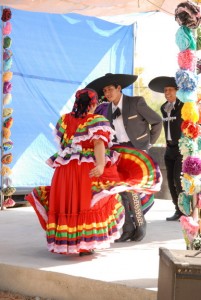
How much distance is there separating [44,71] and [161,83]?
2.94 m

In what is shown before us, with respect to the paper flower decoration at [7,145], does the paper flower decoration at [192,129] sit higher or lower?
lower

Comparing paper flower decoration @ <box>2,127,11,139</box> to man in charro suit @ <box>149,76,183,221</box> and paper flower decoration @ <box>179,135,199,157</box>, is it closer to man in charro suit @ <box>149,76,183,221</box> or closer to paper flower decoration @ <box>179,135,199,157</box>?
man in charro suit @ <box>149,76,183,221</box>

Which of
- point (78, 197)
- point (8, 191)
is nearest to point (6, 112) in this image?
point (8, 191)

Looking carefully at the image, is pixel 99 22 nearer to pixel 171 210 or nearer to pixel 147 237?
pixel 171 210

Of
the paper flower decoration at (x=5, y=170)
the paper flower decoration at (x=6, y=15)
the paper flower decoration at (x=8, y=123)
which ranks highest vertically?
the paper flower decoration at (x=6, y=15)

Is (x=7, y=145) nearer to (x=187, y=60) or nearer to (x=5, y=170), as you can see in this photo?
(x=5, y=170)

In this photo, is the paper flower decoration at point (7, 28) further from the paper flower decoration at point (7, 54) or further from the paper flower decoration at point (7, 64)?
the paper flower decoration at point (7, 64)

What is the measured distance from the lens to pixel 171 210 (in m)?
9.25

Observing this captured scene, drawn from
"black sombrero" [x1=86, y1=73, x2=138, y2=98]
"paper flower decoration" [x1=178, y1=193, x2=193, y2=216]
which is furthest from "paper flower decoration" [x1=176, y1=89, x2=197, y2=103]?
"black sombrero" [x1=86, y1=73, x2=138, y2=98]

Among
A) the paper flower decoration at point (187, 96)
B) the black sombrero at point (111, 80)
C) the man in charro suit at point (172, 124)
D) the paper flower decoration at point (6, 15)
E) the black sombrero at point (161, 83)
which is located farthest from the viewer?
the paper flower decoration at point (6, 15)

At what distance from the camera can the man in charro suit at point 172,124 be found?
25.0 feet

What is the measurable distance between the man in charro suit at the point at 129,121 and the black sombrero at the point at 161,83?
3.46ft

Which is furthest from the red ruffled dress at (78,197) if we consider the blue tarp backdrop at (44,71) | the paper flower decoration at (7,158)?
the blue tarp backdrop at (44,71)

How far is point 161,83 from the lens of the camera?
7.59 metres
